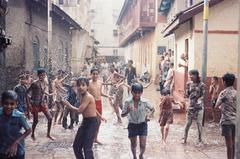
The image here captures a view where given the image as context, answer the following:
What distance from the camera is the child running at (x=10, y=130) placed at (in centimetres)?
480

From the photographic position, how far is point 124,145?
9023 millimetres

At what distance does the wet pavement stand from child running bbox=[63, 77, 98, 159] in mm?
1542

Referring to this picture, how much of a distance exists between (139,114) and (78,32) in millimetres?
24976

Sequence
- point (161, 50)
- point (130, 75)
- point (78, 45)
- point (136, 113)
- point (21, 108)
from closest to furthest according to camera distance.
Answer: point (136, 113), point (21, 108), point (130, 75), point (161, 50), point (78, 45)

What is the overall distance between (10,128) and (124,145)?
449cm

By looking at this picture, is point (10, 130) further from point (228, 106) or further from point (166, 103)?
point (166, 103)

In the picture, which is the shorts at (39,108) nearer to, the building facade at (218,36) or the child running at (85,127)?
the child running at (85,127)

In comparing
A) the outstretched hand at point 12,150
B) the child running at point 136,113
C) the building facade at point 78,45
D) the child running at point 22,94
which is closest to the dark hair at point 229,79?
the child running at point 136,113

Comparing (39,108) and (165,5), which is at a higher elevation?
(165,5)

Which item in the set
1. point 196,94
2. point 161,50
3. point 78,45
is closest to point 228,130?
point 196,94

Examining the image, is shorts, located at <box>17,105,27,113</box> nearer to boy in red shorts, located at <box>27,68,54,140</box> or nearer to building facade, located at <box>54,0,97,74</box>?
boy in red shorts, located at <box>27,68,54,140</box>

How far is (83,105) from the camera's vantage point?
21.5 ft

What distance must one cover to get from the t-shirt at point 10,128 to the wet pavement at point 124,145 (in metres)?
3.16

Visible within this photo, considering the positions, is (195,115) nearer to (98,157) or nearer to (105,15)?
(98,157)
